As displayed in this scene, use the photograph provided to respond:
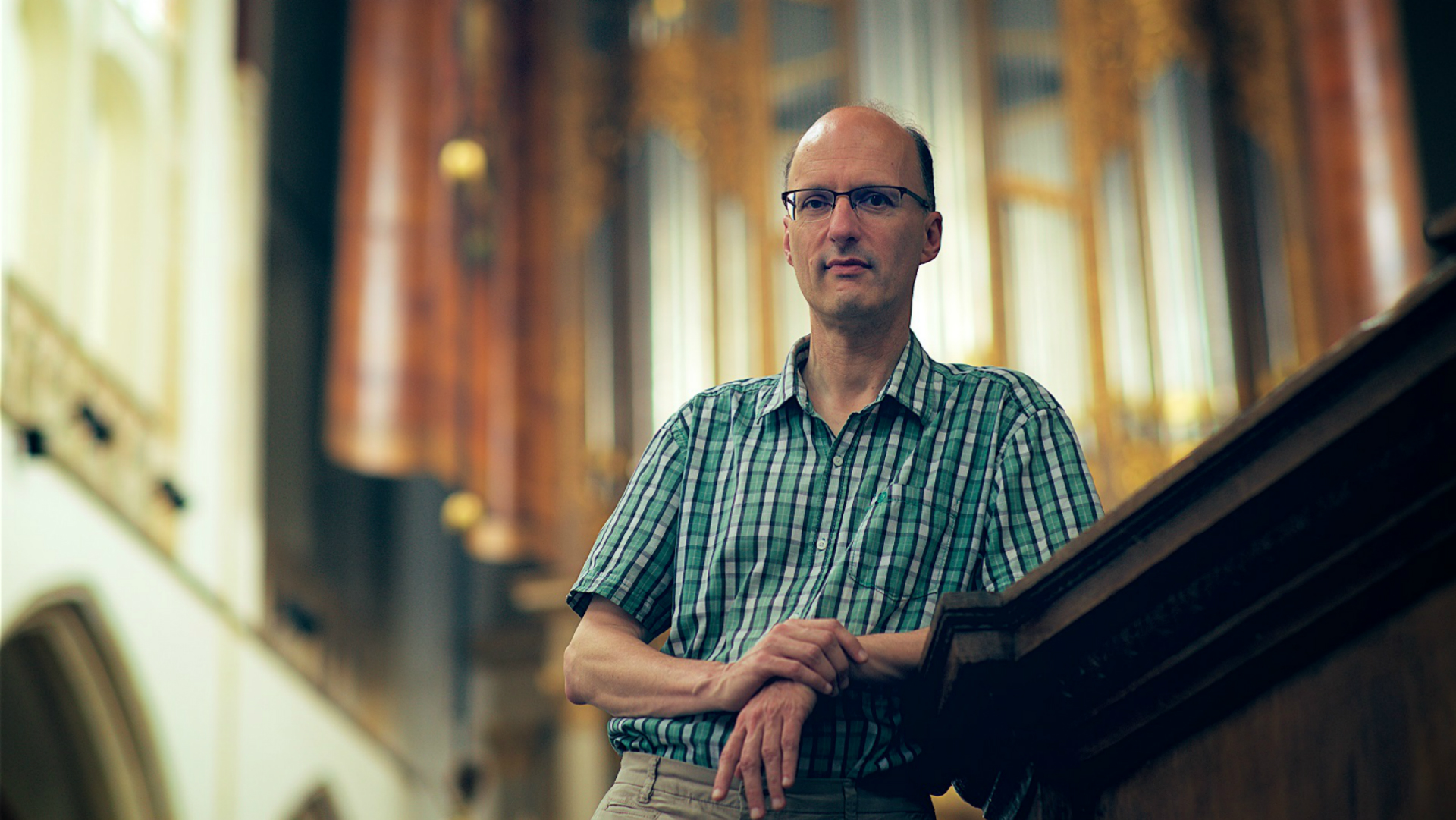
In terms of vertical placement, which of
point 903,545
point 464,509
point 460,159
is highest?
point 460,159

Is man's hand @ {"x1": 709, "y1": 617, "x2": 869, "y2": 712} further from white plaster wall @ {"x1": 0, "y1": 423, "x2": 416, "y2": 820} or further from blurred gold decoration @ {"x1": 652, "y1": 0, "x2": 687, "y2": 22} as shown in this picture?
blurred gold decoration @ {"x1": 652, "y1": 0, "x2": 687, "y2": 22}

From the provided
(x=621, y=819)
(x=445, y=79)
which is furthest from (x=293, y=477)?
(x=621, y=819)

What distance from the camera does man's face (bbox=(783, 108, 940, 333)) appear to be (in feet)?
5.93

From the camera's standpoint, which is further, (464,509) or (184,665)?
(464,509)

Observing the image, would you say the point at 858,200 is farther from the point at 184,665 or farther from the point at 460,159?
the point at 460,159

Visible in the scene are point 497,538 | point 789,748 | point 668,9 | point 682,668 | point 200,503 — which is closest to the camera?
point 789,748

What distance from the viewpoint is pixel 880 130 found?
1836mm

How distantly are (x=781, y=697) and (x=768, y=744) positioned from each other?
0.05m

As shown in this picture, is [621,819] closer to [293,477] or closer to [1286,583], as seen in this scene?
[1286,583]

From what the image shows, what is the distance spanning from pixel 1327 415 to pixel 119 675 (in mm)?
5535

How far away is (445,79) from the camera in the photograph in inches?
294

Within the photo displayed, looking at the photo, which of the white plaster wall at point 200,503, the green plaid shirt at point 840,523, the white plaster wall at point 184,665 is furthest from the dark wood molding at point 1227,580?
the white plaster wall at point 200,503

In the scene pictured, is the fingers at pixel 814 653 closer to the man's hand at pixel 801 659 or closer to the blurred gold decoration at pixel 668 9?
the man's hand at pixel 801 659

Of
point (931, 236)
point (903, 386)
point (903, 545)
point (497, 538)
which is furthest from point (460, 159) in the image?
point (903, 545)
